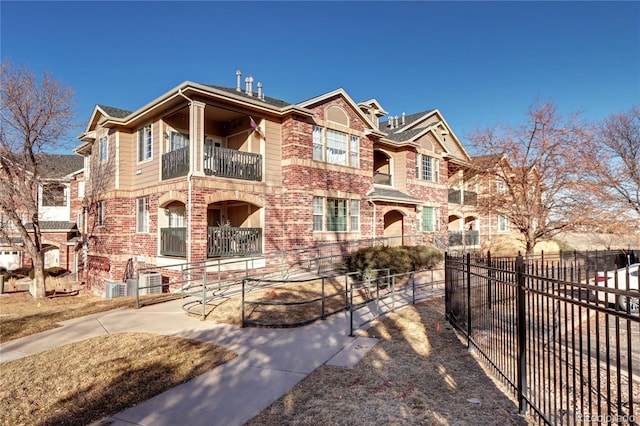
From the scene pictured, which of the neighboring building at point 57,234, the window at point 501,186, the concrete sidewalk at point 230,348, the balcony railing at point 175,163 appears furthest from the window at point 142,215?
the window at point 501,186

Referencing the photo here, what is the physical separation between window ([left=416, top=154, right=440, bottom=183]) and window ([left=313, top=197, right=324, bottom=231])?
942cm

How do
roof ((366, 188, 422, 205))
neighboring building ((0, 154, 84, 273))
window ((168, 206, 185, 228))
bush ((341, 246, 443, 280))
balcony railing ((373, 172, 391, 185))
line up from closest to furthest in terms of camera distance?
bush ((341, 246, 443, 280)) → window ((168, 206, 185, 228)) → roof ((366, 188, 422, 205)) → balcony railing ((373, 172, 391, 185)) → neighboring building ((0, 154, 84, 273))

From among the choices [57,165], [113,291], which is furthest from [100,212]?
[57,165]

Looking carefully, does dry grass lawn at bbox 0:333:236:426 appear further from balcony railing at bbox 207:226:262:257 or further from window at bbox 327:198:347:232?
window at bbox 327:198:347:232

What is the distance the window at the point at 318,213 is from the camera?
17672 mm

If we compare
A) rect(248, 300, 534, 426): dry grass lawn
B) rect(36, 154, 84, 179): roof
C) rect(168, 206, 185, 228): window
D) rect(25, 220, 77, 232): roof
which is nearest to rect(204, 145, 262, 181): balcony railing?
rect(168, 206, 185, 228): window

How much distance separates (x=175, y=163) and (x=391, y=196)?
11.2 meters

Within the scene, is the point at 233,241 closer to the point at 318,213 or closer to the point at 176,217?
the point at 176,217

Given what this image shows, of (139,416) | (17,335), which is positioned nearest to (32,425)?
(139,416)

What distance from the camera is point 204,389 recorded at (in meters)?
5.50

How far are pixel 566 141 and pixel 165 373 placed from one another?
55.9 feet

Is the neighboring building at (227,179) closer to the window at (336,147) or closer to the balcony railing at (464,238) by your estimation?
the window at (336,147)

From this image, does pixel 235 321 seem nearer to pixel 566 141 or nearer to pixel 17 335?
pixel 17 335

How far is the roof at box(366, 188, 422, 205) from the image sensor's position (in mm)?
19672
